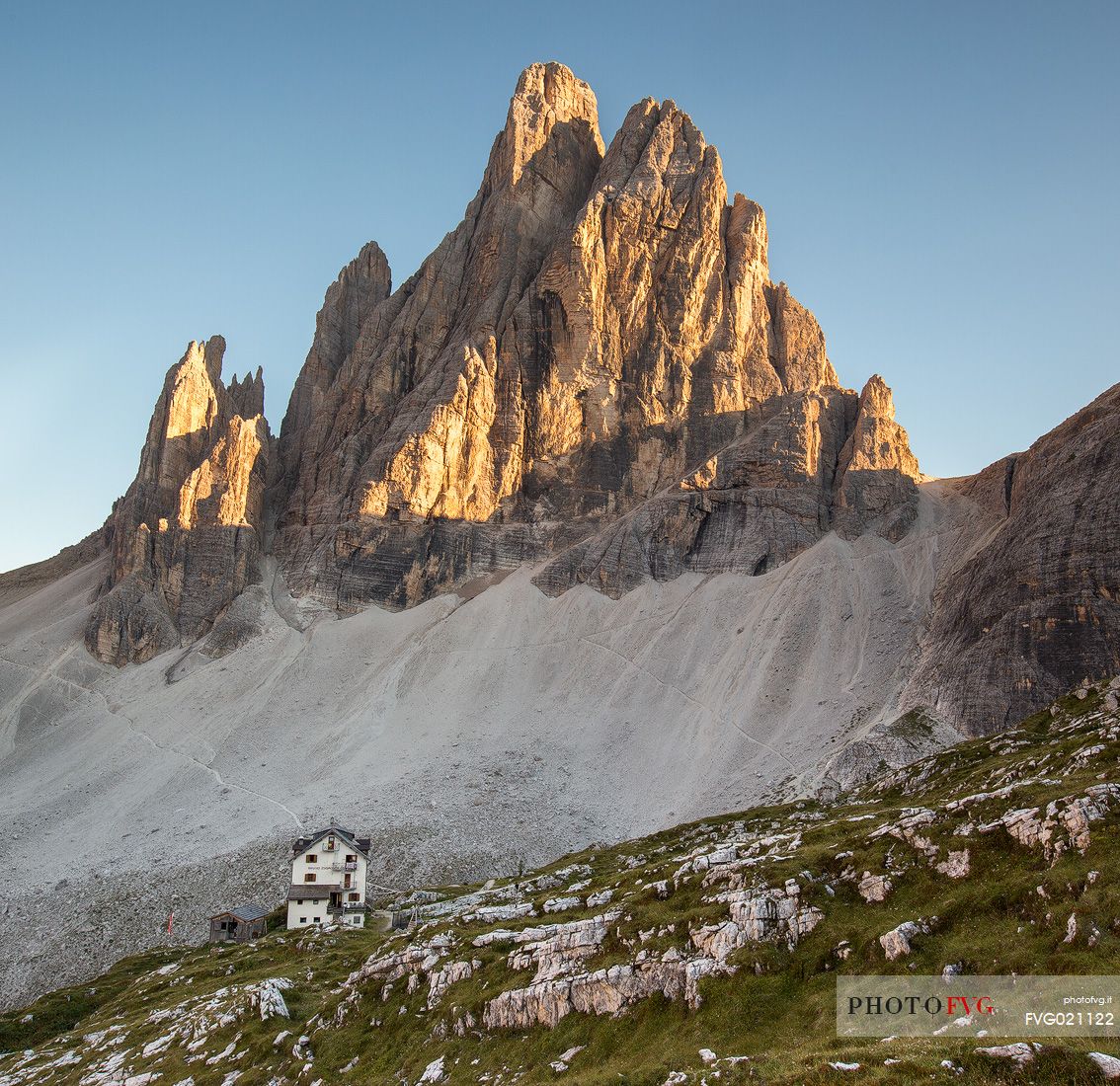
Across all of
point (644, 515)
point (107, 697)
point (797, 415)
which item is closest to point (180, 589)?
point (107, 697)

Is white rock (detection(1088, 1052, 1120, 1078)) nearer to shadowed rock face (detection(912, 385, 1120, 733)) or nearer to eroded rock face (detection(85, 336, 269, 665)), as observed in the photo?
shadowed rock face (detection(912, 385, 1120, 733))

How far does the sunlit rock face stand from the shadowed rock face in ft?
96.0

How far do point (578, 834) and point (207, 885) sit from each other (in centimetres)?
3023

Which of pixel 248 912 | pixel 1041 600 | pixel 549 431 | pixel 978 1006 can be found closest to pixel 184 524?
pixel 549 431

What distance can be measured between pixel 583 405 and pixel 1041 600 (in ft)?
262

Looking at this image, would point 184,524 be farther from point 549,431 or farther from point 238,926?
point 238,926

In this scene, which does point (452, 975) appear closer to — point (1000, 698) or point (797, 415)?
point (1000, 698)

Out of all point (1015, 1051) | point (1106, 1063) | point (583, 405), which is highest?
A: point (583, 405)

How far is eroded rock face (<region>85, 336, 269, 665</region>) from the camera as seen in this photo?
132000mm

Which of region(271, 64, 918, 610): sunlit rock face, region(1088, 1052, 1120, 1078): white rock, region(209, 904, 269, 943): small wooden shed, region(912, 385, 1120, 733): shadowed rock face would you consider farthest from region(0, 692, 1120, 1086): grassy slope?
region(271, 64, 918, 610): sunlit rock face

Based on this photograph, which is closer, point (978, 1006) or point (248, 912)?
point (978, 1006)

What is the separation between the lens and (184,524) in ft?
463

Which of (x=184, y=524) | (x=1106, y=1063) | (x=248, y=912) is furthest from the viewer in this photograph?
(x=184, y=524)

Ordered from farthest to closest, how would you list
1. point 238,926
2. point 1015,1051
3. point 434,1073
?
point 238,926
point 434,1073
point 1015,1051
